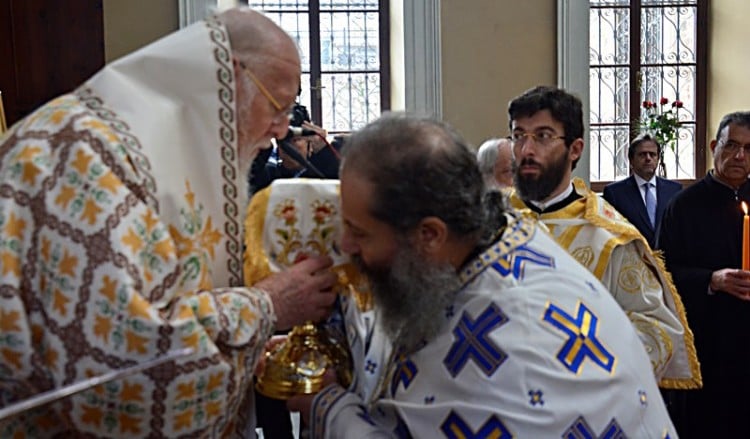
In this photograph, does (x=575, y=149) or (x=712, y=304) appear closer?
(x=575, y=149)

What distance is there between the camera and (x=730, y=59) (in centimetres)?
927

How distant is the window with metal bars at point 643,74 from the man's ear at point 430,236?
7.70 meters

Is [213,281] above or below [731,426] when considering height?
above

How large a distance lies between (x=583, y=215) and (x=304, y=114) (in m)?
1.45

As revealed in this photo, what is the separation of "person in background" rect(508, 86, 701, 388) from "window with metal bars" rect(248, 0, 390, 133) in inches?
214

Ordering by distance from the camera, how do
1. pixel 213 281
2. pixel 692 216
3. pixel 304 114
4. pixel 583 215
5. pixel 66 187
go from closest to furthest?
pixel 66 187 → pixel 213 281 → pixel 583 215 → pixel 304 114 → pixel 692 216

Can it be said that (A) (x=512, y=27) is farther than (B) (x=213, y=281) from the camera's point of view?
Yes

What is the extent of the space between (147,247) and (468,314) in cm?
66

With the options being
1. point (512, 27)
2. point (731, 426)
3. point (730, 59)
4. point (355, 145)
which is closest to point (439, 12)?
point (512, 27)

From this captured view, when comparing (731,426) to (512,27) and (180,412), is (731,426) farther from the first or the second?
(512,27)

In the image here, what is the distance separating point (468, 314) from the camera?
1943 mm

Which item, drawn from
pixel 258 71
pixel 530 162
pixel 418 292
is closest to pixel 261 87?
pixel 258 71

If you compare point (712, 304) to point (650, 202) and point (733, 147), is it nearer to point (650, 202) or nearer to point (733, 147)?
point (733, 147)

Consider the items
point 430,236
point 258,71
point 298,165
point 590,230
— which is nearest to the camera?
point 430,236
